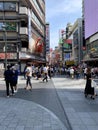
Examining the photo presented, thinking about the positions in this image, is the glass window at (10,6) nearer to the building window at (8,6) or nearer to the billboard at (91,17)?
the building window at (8,6)

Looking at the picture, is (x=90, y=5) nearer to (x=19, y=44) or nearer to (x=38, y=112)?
(x=19, y=44)

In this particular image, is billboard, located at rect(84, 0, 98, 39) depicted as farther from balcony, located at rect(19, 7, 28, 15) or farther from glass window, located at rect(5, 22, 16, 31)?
glass window, located at rect(5, 22, 16, 31)

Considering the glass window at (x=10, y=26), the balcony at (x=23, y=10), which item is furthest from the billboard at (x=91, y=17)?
the glass window at (x=10, y=26)

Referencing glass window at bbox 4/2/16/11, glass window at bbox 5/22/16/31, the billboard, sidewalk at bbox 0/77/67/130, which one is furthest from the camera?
the billboard

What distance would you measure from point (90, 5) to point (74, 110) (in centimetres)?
5773

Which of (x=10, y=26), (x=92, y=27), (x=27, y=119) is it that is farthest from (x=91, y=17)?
(x=27, y=119)

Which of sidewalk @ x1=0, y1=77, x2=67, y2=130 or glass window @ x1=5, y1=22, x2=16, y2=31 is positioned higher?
glass window @ x1=5, y1=22, x2=16, y2=31

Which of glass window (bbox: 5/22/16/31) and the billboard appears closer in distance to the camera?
glass window (bbox: 5/22/16/31)

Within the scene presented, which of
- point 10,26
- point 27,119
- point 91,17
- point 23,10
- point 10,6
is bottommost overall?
point 27,119

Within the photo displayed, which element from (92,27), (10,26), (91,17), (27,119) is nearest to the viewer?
(27,119)

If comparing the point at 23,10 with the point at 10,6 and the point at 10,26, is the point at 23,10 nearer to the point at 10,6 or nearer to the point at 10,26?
the point at 10,6

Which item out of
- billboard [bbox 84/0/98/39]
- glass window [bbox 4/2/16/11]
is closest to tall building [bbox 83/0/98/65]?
billboard [bbox 84/0/98/39]

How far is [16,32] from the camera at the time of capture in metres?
51.2

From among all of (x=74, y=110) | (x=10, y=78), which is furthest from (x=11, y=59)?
(x=74, y=110)
